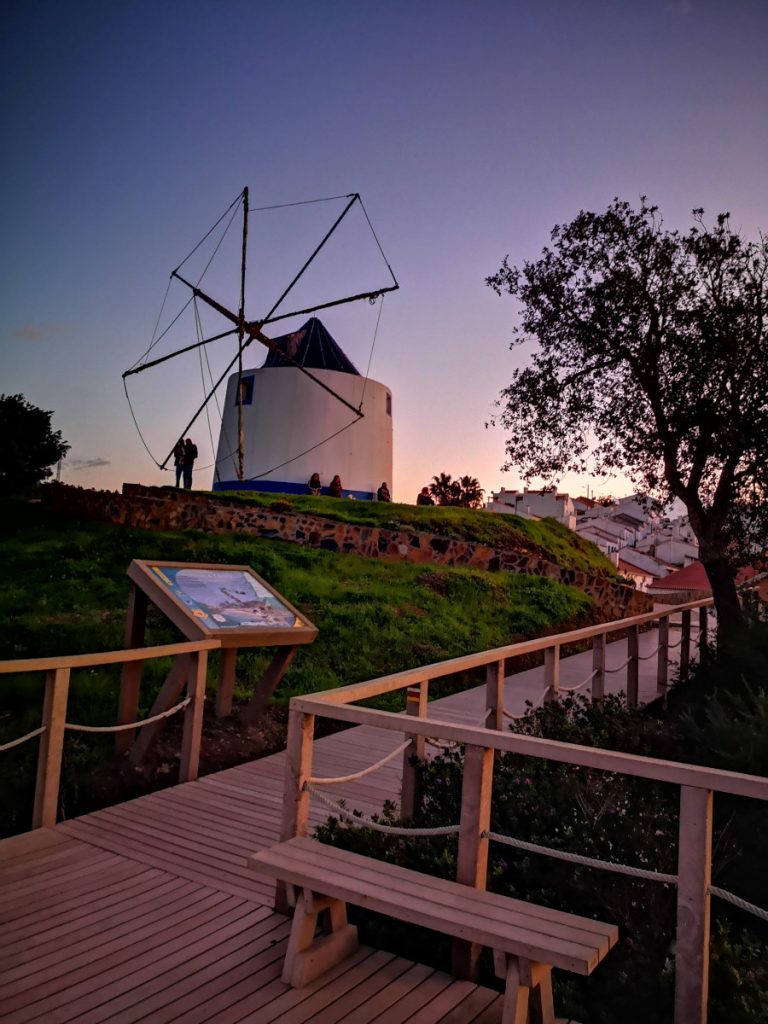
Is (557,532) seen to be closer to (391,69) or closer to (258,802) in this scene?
(391,69)

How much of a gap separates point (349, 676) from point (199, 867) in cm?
576

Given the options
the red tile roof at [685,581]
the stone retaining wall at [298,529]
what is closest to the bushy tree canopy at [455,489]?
the red tile roof at [685,581]

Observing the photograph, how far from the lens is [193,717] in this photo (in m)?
5.87

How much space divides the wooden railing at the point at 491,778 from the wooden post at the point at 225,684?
3.55 meters

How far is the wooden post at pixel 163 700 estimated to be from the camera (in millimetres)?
5801

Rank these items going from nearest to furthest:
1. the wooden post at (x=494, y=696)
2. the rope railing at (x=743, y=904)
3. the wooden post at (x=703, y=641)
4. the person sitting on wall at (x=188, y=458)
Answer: the rope railing at (x=743, y=904) → the wooden post at (x=494, y=696) → the wooden post at (x=703, y=641) → the person sitting on wall at (x=188, y=458)

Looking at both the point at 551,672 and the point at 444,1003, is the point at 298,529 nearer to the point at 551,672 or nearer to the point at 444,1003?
the point at 551,672

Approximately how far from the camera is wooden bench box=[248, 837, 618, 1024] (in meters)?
2.53

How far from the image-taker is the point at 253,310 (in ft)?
102

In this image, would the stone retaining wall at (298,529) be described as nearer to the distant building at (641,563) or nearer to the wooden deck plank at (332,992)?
the wooden deck plank at (332,992)

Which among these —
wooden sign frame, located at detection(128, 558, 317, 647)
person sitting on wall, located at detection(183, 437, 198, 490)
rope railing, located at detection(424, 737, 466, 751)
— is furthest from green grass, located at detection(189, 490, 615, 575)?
rope railing, located at detection(424, 737, 466, 751)

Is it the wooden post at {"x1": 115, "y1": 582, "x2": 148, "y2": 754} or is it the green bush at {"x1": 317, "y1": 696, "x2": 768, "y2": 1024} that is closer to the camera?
the green bush at {"x1": 317, "y1": 696, "x2": 768, "y2": 1024}

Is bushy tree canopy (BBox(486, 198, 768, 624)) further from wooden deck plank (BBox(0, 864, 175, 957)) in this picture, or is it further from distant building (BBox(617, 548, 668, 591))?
distant building (BBox(617, 548, 668, 591))

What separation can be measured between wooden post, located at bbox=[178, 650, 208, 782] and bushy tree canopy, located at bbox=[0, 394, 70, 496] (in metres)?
24.3
